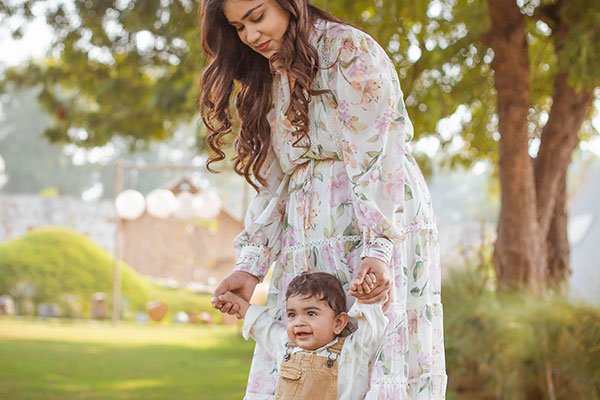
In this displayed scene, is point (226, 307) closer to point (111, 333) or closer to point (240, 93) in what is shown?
point (240, 93)

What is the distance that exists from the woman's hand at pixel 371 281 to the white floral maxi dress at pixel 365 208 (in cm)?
3

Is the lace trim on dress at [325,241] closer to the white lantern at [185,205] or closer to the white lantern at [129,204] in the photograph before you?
the white lantern at [129,204]

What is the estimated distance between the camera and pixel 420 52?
22.7 feet

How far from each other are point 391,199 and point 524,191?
4.66 metres

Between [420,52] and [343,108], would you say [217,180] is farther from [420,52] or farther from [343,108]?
[343,108]

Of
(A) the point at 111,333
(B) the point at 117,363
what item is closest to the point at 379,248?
(B) the point at 117,363

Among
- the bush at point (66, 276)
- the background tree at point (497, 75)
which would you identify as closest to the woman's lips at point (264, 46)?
the background tree at point (497, 75)

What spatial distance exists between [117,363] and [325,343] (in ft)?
22.9

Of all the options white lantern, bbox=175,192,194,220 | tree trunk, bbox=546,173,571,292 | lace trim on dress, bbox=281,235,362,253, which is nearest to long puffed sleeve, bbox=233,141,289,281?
lace trim on dress, bbox=281,235,362,253

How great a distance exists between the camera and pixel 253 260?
2512mm

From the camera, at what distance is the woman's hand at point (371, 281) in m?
2.14

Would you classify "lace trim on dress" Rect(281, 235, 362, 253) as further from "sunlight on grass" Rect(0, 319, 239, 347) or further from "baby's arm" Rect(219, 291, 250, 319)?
"sunlight on grass" Rect(0, 319, 239, 347)

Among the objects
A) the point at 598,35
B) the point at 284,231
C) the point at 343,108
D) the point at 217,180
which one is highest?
the point at 217,180

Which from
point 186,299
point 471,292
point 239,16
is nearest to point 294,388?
point 239,16
